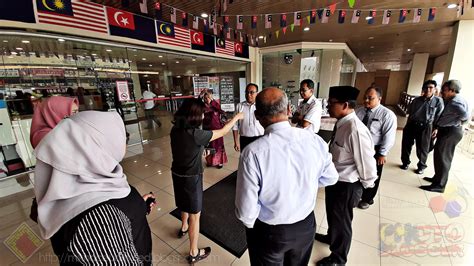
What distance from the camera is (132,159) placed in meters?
4.60

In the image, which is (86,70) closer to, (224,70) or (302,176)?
(224,70)

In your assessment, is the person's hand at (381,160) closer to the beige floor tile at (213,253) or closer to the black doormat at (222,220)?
the black doormat at (222,220)

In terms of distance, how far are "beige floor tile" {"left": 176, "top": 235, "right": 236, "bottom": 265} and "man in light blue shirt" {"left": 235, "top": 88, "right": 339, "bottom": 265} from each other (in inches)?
36.5

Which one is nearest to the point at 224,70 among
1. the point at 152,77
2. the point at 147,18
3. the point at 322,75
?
the point at 152,77

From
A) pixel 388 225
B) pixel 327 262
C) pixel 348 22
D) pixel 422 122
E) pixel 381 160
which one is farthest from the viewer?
pixel 348 22

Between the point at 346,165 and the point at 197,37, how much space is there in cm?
611

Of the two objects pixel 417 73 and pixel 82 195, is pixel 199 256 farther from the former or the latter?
pixel 417 73

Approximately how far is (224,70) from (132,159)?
518 cm

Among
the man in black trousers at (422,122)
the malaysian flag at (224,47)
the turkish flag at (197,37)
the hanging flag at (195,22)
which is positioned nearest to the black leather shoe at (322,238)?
the man in black trousers at (422,122)

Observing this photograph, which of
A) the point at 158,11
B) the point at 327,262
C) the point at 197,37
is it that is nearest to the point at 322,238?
the point at 327,262

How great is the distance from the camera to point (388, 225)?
7.54 feet

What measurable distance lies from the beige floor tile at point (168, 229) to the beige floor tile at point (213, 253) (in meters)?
0.09

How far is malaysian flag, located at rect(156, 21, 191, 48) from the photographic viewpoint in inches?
204

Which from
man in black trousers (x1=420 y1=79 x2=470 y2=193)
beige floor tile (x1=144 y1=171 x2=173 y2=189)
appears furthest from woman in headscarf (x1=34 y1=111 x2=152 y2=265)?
man in black trousers (x1=420 y1=79 x2=470 y2=193)
